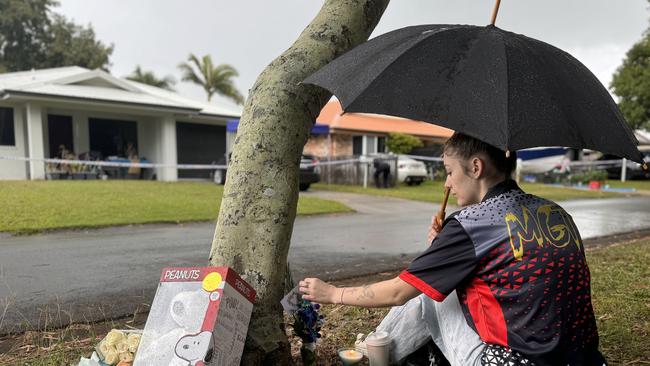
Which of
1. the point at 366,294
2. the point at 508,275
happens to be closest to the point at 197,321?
the point at 366,294

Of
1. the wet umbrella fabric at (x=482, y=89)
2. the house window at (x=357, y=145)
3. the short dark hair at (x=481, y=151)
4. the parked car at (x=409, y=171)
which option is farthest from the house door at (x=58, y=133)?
the short dark hair at (x=481, y=151)

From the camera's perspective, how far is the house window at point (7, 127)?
17.1 metres

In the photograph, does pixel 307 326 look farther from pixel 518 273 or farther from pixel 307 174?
pixel 307 174

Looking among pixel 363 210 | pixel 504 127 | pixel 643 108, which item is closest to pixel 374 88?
pixel 504 127

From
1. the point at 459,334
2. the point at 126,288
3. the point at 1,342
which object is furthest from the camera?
the point at 126,288

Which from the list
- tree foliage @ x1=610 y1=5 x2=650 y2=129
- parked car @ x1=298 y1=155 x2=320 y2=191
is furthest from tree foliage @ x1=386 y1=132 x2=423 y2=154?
tree foliage @ x1=610 y1=5 x2=650 y2=129

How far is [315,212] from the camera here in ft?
37.2

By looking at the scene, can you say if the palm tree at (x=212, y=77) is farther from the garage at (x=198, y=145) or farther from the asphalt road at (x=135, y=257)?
the asphalt road at (x=135, y=257)

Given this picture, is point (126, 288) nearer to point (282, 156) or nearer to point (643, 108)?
point (282, 156)

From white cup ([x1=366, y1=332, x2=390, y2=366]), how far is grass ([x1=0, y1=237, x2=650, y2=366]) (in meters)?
0.53

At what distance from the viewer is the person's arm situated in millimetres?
2000

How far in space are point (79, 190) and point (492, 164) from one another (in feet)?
41.9

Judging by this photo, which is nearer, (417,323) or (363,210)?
(417,323)

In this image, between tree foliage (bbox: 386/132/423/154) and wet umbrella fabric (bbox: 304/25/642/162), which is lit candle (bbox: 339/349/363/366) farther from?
tree foliage (bbox: 386/132/423/154)
